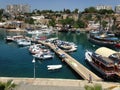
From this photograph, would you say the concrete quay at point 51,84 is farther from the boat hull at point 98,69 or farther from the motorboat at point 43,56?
the motorboat at point 43,56

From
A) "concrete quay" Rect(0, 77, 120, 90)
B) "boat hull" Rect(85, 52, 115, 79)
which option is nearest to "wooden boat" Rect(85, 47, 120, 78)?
"boat hull" Rect(85, 52, 115, 79)

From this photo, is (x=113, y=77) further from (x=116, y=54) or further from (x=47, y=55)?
(x=47, y=55)

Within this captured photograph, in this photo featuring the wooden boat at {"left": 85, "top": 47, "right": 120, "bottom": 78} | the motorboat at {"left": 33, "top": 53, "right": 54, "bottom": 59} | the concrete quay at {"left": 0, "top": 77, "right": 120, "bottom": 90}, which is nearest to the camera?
the concrete quay at {"left": 0, "top": 77, "right": 120, "bottom": 90}

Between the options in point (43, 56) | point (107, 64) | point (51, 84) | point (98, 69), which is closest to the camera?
point (51, 84)


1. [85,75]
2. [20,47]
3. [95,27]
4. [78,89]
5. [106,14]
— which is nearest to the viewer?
[78,89]

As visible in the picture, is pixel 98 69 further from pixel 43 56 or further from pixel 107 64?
pixel 43 56

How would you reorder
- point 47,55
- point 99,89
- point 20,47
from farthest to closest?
point 20,47, point 47,55, point 99,89

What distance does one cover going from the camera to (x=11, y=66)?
59.0m

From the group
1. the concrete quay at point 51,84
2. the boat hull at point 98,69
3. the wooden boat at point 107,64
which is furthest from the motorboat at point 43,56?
the concrete quay at point 51,84

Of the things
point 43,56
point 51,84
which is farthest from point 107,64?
point 43,56

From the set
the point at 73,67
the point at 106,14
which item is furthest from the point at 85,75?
the point at 106,14

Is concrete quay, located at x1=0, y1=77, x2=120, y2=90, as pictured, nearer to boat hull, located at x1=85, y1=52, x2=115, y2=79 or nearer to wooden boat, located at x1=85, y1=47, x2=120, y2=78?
boat hull, located at x1=85, y1=52, x2=115, y2=79

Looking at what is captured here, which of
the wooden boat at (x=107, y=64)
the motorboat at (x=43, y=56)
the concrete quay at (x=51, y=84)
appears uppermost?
the concrete quay at (x=51, y=84)

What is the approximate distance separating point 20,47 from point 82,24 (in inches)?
3438
